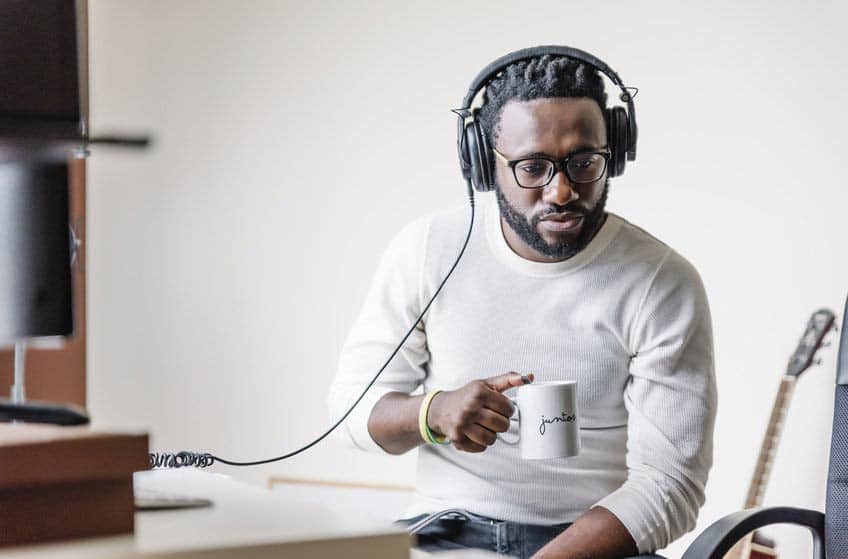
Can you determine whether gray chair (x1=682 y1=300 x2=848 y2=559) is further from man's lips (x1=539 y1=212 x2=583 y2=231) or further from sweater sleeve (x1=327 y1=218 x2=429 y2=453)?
sweater sleeve (x1=327 y1=218 x2=429 y2=453)

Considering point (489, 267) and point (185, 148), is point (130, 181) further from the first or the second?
point (489, 267)

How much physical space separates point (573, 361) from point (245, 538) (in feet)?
3.26

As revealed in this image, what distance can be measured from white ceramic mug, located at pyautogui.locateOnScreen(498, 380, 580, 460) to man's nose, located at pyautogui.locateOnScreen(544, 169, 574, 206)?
0.91ft

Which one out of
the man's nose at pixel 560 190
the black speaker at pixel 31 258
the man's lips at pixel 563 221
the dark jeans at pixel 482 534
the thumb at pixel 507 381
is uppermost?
the man's nose at pixel 560 190

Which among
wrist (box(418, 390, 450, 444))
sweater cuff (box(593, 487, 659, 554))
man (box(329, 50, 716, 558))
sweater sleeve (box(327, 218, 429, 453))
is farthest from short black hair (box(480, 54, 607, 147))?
sweater cuff (box(593, 487, 659, 554))

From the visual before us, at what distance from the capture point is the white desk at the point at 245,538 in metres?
0.50

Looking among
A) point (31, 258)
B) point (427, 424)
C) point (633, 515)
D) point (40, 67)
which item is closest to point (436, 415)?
point (427, 424)

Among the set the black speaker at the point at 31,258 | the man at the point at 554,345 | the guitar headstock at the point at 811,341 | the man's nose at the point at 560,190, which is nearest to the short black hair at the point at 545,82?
the man at the point at 554,345

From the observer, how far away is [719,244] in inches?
83.4

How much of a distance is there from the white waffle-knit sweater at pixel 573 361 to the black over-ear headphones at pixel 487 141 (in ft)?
0.31

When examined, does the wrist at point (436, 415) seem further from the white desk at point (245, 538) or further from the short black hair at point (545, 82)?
the white desk at point (245, 538)

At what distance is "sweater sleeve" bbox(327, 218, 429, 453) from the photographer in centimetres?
156

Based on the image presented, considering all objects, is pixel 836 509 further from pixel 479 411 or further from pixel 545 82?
pixel 545 82

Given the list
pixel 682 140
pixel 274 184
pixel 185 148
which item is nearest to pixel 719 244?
pixel 682 140
